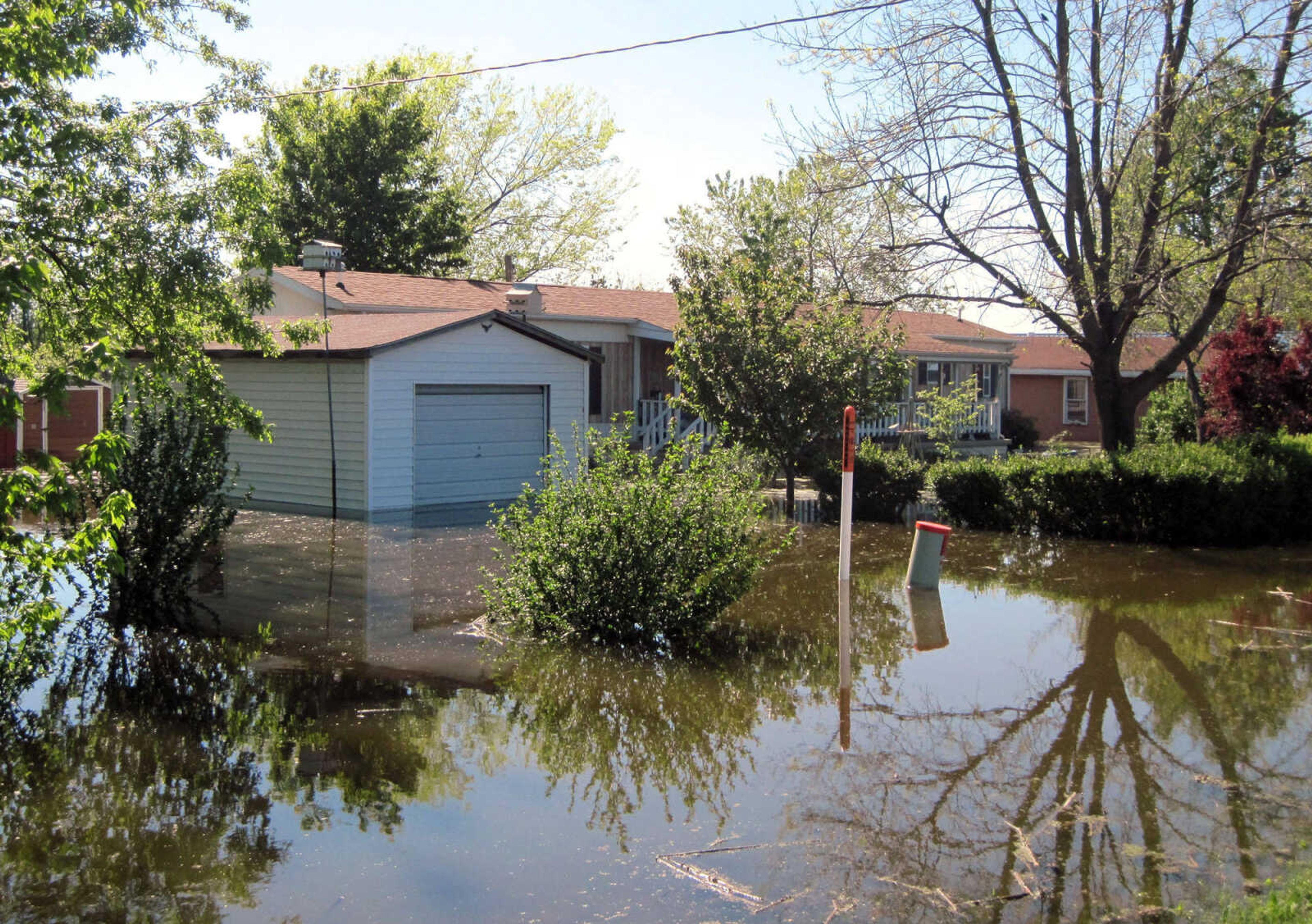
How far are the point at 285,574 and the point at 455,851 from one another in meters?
8.22

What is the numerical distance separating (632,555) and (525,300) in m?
14.6

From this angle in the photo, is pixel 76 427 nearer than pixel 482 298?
Yes

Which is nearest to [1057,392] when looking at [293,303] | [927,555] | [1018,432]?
[1018,432]

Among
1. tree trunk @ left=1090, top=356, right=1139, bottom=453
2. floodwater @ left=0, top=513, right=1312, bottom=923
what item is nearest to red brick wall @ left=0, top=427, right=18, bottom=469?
floodwater @ left=0, top=513, right=1312, bottom=923

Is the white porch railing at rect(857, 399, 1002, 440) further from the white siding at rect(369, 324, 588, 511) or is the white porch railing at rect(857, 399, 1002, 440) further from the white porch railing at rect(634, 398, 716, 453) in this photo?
the white siding at rect(369, 324, 588, 511)

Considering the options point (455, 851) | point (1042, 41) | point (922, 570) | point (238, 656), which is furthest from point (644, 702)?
point (1042, 41)

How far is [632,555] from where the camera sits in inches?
363

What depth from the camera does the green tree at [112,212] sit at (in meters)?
11.1

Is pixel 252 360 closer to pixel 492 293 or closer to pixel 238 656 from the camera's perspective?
pixel 492 293

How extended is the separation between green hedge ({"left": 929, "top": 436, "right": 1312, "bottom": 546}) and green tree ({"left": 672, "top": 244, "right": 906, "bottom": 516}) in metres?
2.12

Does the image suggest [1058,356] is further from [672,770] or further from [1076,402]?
[672,770]

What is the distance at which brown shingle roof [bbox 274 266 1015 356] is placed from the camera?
24.6 meters

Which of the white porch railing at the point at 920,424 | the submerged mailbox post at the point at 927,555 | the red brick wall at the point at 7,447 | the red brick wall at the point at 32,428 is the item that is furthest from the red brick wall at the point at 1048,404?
the submerged mailbox post at the point at 927,555

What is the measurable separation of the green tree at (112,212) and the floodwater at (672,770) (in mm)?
2842
